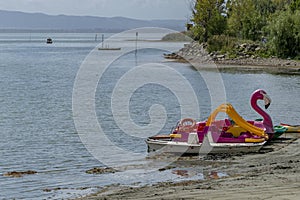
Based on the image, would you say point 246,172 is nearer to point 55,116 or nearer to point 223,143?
point 223,143

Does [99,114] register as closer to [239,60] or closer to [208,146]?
[208,146]

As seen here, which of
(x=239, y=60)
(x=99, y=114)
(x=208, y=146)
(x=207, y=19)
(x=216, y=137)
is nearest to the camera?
(x=208, y=146)

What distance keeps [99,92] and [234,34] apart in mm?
42358

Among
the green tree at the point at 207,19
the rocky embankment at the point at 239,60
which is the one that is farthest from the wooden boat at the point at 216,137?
the green tree at the point at 207,19

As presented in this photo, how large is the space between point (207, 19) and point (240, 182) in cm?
7376

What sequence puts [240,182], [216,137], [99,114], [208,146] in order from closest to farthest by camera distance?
[240,182], [208,146], [216,137], [99,114]

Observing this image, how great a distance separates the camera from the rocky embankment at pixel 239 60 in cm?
6650

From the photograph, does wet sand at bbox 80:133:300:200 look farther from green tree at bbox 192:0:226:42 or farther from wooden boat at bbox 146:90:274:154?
green tree at bbox 192:0:226:42

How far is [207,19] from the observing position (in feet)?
290

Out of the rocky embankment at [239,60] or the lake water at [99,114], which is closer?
the lake water at [99,114]

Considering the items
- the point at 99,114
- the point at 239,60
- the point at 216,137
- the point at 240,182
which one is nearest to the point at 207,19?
the point at 239,60

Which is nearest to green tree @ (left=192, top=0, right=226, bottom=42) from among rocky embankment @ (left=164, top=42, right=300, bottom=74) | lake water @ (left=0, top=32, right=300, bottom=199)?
rocky embankment @ (left=164, top=42, right=300, bottom=74)

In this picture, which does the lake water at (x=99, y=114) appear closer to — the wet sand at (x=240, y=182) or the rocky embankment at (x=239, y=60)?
the wet sand at (x=240, y=182)

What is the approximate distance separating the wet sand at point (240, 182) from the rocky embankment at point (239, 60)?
41.6 metres
